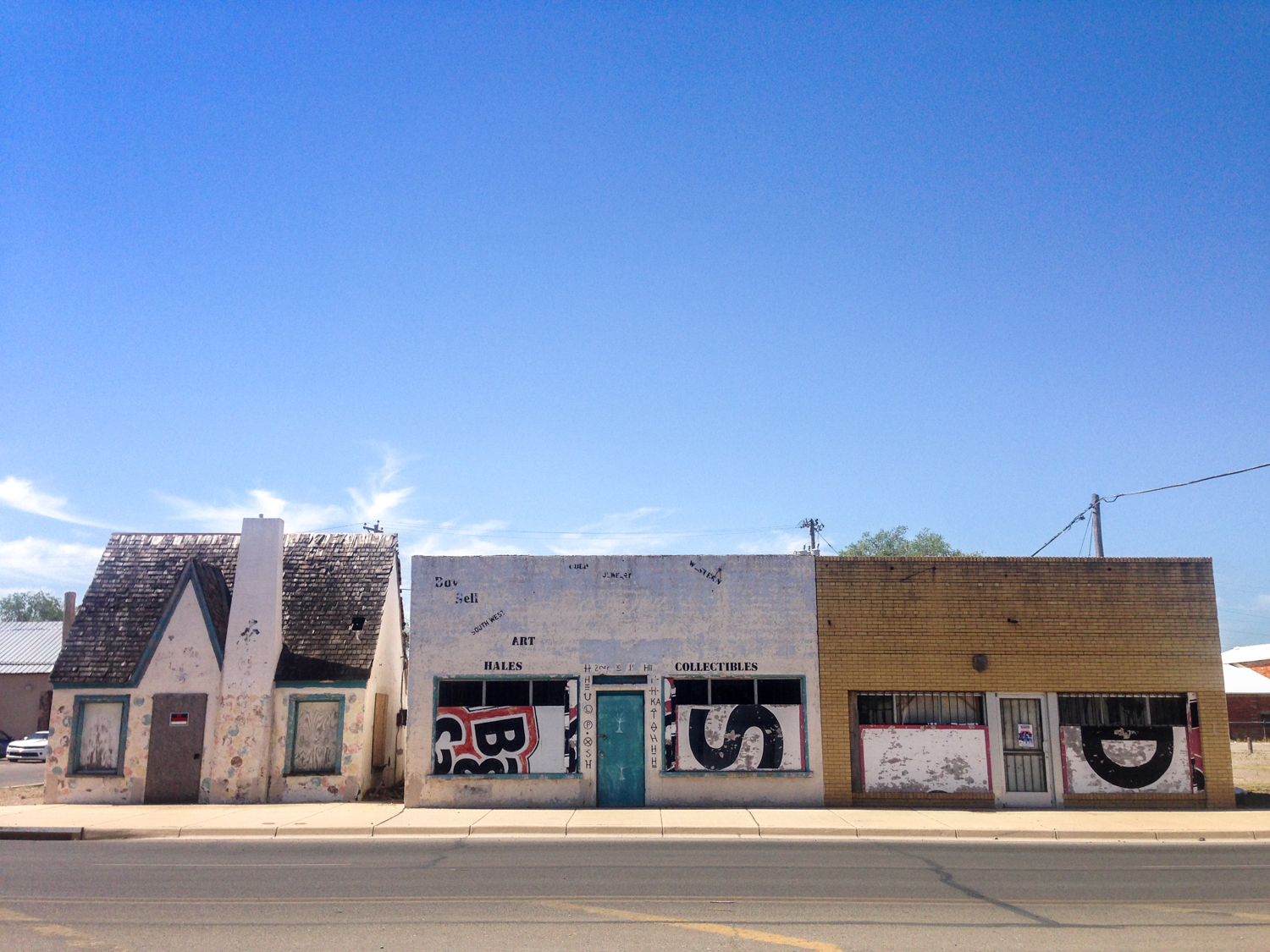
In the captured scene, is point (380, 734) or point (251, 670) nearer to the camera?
point (251, 670)

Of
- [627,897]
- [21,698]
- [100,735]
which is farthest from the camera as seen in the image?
[21,698]

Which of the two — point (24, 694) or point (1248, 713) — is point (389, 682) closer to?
point (24, 694)

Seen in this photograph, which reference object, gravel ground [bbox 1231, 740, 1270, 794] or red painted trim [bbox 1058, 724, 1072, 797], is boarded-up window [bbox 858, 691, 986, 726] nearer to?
red painted trim [bbox 1058, 724, 1072, 797]

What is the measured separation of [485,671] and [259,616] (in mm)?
5318

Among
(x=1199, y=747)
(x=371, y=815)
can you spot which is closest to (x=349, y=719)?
(x=371, y=815)

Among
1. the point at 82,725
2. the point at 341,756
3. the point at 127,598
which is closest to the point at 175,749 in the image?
the point at 82,725

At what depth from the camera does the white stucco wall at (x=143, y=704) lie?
2011cm

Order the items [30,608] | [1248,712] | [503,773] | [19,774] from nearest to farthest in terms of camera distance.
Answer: [503,773], [19,774], [1248,712], [30,608]

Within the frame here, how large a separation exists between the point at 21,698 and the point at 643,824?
3674cm

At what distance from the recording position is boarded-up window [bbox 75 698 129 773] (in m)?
20.3

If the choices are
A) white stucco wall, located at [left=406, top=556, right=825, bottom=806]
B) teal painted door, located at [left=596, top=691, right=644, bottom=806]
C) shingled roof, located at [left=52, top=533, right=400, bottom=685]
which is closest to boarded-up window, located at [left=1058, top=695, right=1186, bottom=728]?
white stucco wall, located at [left=406, top=556, right=825, bottom=806]

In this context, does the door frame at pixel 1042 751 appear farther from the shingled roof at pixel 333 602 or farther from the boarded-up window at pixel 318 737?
the boarded-up window at pixel 318 737

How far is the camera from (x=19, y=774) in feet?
95.0

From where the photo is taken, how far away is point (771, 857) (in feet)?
44.2
